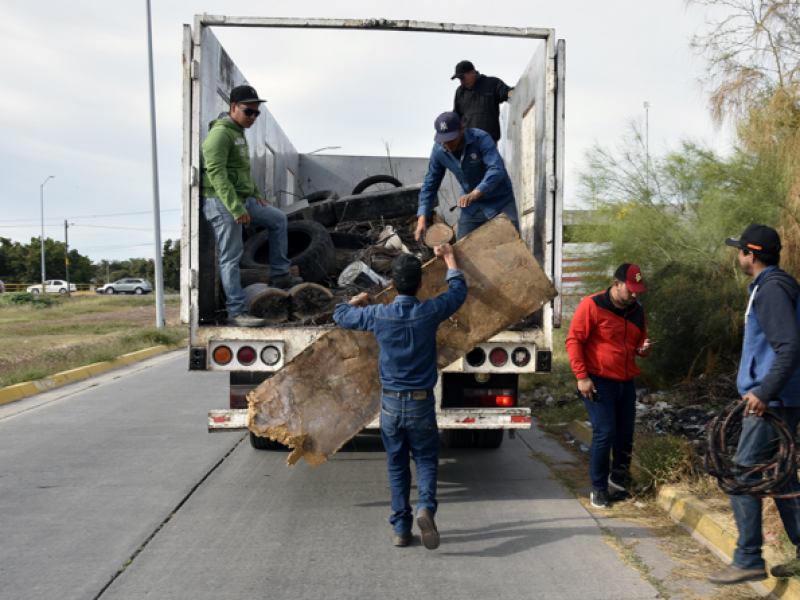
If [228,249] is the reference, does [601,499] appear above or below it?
below

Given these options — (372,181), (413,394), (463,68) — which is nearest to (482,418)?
(413,394)

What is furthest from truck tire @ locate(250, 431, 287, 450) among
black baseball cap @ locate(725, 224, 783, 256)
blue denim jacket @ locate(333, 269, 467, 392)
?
black baseball cap @ locate(725, 224, 783, 256)

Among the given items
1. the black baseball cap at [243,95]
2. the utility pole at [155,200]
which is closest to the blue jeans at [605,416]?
the black baseball cap at [243,95]

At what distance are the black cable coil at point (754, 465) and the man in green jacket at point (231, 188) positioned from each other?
3.04 metres

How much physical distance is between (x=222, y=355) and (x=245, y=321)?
0.29 m

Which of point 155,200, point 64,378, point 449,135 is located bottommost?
point 64,378

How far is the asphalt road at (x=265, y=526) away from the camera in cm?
357

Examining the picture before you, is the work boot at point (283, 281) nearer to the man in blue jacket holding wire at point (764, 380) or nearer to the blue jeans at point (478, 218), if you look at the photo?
the blue jeans at point (478, 218)

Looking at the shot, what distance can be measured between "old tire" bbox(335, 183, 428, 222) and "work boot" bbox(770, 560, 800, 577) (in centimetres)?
573

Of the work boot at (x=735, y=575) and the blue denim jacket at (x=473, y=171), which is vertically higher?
the blue denim jacket at (x=473, y=171)

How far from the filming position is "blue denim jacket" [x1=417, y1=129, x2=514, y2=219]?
550 cm

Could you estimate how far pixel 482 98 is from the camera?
6605 millimetres

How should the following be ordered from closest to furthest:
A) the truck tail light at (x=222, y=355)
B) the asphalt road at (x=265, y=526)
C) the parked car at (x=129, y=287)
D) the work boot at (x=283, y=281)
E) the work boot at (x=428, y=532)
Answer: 1. the asphalt road at (x=265, y=526)
2. the work boot at (x=428, y=532)
3. the truck tail light at (x=222, y=355)
4. the work boot at (x=283, y=281)
5. the parked car at (x=129, y=287)

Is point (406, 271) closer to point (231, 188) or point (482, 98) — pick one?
point (231, 188)
